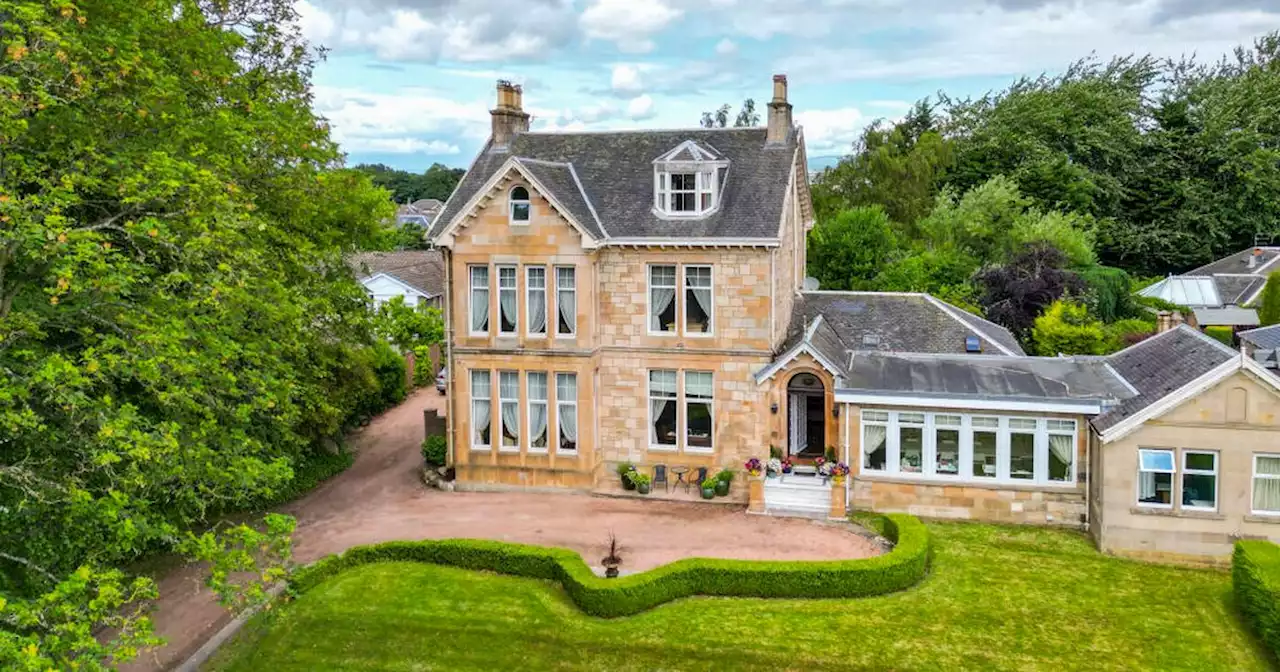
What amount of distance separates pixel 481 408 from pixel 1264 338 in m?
26.9

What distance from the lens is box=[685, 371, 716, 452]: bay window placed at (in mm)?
30250

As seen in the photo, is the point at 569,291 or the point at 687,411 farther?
the point at 687,411

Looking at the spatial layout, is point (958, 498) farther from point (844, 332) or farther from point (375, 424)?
point (375, 424)

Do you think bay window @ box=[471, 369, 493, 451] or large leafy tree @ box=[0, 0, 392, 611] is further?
bay window @ box=[471, 369, 493, 451]

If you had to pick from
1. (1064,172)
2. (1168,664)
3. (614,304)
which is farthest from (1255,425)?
(1064,172)

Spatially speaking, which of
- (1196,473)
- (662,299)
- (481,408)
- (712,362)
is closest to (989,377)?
(1196,473)

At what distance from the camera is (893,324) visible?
33719 mm

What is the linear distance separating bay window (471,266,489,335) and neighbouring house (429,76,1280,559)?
7cm

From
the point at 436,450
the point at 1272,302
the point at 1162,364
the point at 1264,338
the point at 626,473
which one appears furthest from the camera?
the point at 1272,302

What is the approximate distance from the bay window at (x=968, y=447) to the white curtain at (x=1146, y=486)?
2210mm

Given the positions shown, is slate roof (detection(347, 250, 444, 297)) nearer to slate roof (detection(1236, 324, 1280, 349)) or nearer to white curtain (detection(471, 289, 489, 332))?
white curtain (detection(471, 289, 489, 332))

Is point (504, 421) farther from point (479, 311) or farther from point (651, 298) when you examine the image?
point (651, 298)

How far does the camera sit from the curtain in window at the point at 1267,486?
23.6 m

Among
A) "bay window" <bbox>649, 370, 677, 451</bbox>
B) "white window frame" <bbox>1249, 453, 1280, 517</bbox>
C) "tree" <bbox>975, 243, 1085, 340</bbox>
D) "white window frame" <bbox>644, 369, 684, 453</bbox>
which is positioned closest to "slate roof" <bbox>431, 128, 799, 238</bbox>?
"white window frame" <bbox>644, 369, 684, 453</bbox>
